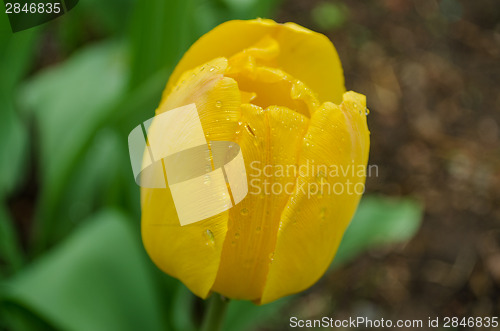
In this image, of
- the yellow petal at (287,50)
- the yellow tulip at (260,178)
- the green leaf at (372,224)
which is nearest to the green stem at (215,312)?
the yellow tulip at (260,178)

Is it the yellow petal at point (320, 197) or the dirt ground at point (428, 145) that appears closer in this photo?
the yellow petal at point (320, 197)

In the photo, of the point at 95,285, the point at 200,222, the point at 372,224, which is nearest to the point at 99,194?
the point at 95,285

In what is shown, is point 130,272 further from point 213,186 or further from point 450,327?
point 450,327

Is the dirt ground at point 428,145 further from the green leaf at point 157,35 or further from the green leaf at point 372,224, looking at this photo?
the green leaf at point 157,35

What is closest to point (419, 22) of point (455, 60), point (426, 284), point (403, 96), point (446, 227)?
point (455, 60)

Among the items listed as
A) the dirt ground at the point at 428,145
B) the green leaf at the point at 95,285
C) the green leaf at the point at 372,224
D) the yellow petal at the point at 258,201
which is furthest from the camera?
the dirt ground at the point at 428,145
